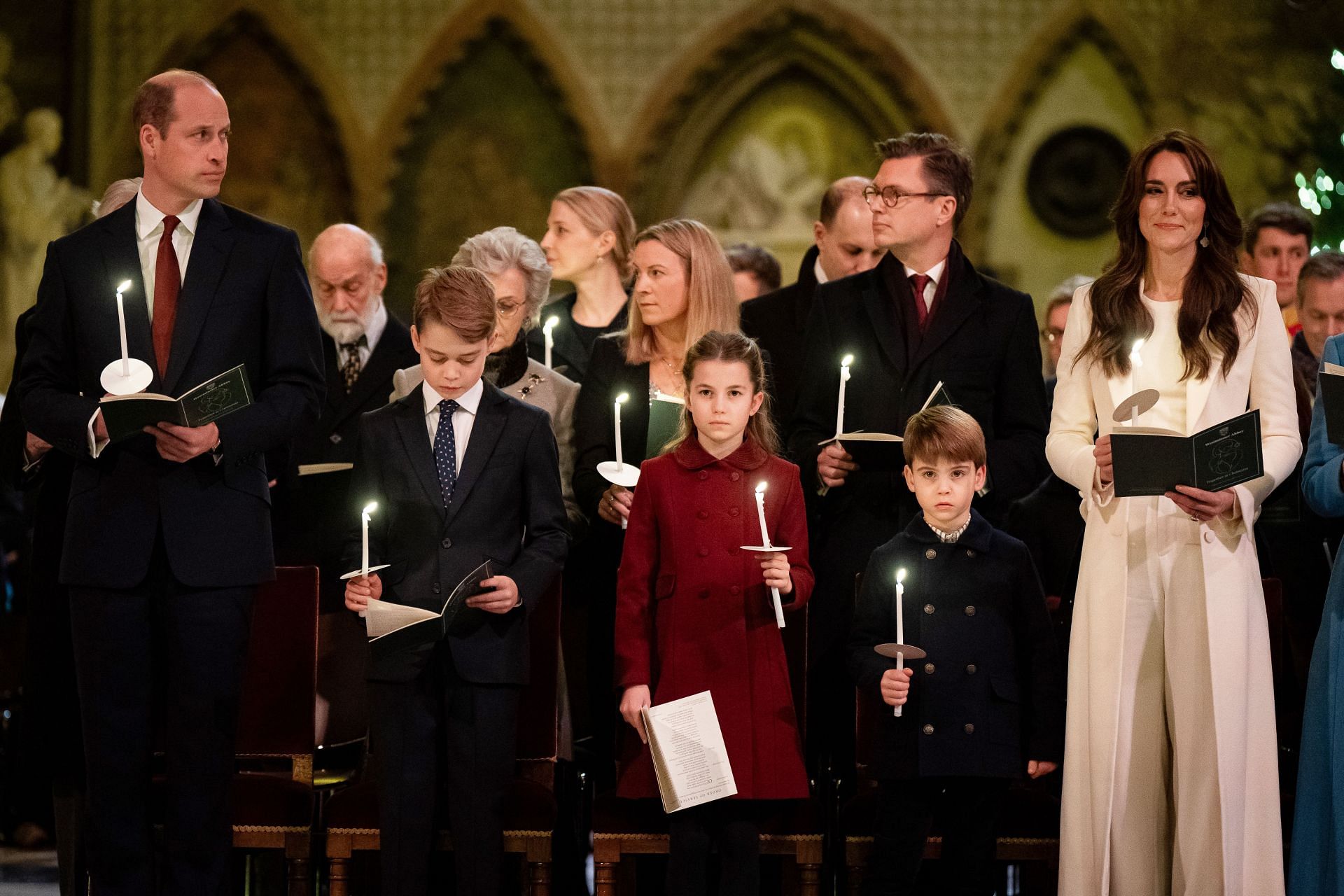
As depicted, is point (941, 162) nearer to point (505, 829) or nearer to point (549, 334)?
point (549, 334)

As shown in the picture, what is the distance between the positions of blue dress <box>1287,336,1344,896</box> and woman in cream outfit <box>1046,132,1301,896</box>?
100mm

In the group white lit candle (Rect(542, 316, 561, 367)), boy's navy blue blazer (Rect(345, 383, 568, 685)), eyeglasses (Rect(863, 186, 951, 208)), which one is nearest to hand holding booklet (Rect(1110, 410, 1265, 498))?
eyeglasses (Rect(863, 186, 951, 208))

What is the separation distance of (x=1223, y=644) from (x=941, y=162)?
1.50 m

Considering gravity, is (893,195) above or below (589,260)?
below

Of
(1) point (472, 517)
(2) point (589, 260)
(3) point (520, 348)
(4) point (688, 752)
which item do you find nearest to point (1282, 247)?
(2) point (589, 260)

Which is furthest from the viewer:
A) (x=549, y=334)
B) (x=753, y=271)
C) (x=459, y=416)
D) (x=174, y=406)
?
(x=753, y=271)

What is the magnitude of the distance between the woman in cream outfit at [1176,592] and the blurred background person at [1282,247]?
2.01 metres

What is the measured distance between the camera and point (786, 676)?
3.63 metres

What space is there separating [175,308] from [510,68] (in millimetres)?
6398

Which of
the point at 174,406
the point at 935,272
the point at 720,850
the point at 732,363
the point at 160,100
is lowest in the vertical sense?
the point at 720,850

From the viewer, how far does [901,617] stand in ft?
11.2

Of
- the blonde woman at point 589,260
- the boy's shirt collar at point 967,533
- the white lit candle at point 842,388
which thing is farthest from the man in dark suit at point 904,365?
the blonde woman at point 589,260

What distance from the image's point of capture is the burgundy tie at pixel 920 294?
4.07 metres

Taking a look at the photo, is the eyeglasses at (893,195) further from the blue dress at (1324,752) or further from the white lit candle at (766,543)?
the blue dress at (1324,752)
